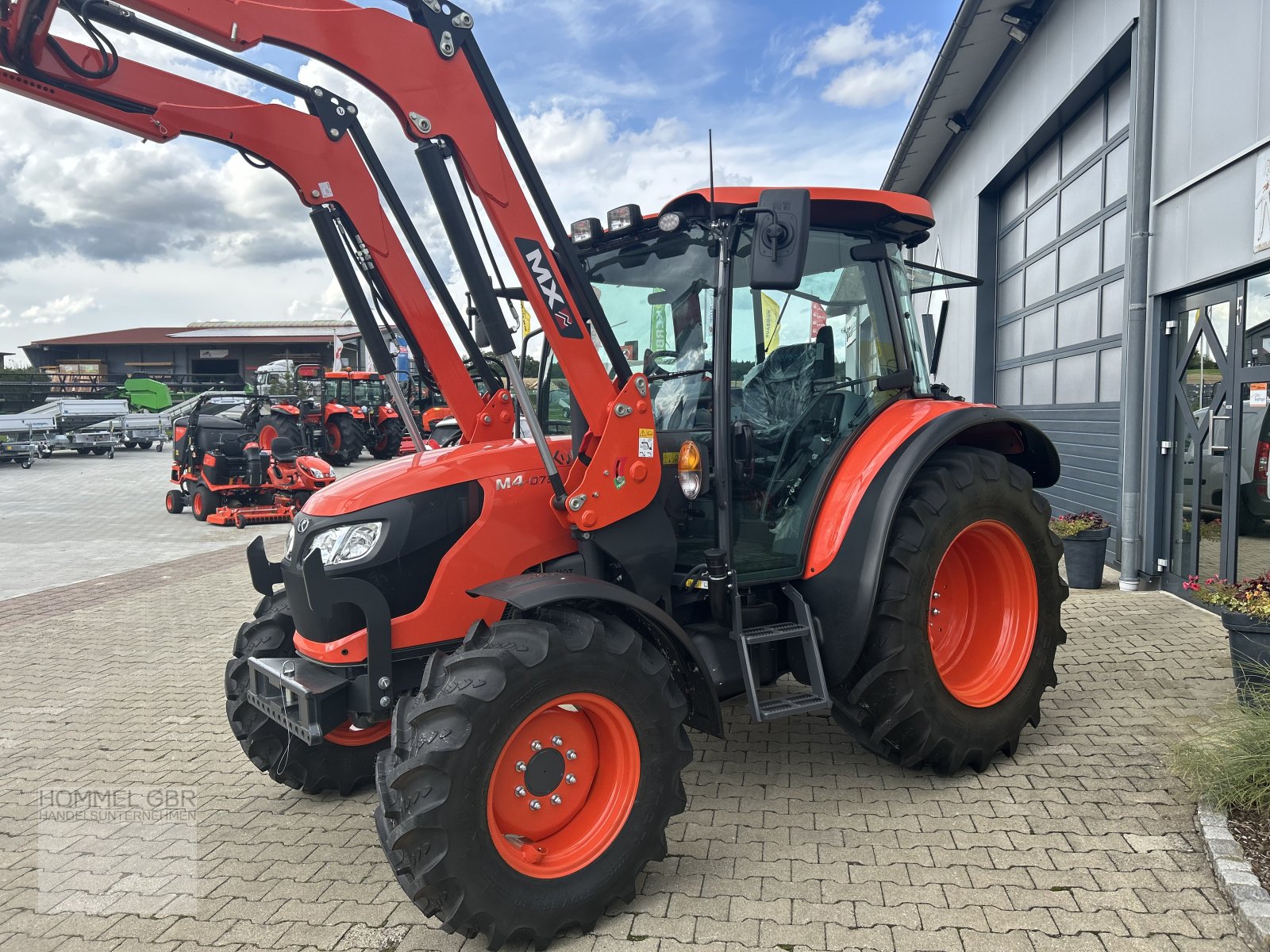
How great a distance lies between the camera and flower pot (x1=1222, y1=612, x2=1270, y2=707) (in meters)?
3.86

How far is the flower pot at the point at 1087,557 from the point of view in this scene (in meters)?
6.86

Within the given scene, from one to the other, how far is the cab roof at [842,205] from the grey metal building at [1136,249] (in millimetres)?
2811

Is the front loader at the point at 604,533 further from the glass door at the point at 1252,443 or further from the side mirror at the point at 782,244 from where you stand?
the glass door at the point at 1252,443

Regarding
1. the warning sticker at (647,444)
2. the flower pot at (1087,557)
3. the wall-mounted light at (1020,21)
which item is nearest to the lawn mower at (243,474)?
the flower pot at (1087,557)

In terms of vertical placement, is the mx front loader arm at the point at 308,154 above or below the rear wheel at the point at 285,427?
above

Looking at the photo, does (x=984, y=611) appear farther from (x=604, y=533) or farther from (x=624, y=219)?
(x=624, y=219)

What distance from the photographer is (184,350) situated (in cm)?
4838

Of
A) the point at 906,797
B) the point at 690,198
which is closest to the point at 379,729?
the point at 906,797

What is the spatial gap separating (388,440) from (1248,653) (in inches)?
798

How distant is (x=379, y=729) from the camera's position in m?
3.75

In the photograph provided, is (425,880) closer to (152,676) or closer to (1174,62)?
(152,676)

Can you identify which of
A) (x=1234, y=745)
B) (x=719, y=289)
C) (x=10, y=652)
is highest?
(x=719, y=289)

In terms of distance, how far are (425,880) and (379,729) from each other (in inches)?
55.5

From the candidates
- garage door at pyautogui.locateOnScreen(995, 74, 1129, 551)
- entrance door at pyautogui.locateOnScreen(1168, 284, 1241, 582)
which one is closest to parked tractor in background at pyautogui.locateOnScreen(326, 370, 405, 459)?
garage door at pyautogui.locateOnScreen(995, 74, 1129, 551)
